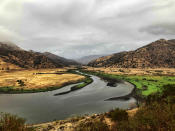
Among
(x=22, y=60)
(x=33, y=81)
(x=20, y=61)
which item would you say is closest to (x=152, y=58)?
(x=33, y=81)

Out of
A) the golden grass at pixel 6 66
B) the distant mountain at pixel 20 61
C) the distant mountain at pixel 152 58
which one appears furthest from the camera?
the distant mountain at pixel 152 58

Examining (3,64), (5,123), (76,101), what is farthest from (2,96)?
(3,64)

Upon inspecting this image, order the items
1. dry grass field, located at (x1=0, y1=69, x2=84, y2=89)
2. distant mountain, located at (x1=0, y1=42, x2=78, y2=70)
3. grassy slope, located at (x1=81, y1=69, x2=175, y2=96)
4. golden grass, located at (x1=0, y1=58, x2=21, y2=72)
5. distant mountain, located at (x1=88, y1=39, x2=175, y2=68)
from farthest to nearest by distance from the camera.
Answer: distant mountain, located at (x1=88, y1=39, x2=175, y2=68) < distant mountain, located at (x1=0, y1=42, x2=78, y2=70) < golden grass, located at (x1=0, y1=58, x2=21, y2=72) < dry grass field, located at (x1=0, y1=69, x2=84, y2=89) < grassy slope, located at (x1=81, y1=69, x2=175, y2=96)

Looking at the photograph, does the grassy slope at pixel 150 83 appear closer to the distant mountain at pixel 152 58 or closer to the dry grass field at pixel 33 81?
the dry grass field at pixel 33 81

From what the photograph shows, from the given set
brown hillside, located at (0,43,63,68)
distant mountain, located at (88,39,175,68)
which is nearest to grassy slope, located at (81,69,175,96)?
distant mountain, located at (88,39,175,68)

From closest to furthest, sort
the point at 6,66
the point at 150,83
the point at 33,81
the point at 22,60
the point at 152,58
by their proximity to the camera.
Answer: the point at 150,83 → the point at 33,81 → the point at 6,66 → the point at 22,60 → the point at 152,58

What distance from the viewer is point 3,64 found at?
121 metres

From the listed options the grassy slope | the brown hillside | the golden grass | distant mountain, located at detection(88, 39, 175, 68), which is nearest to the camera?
the grassy slope

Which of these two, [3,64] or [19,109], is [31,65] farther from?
[19,109]

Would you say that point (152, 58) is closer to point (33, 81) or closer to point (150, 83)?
point (150, 83)

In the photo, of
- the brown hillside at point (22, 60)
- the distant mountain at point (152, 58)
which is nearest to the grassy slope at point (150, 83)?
the distant mountain at point (152, 58)

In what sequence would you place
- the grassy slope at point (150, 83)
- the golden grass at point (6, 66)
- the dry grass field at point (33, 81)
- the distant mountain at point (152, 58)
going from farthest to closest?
the distant mountain at point (152, 58) < the golden grass at point (6, 66) < the dry grass field at point (33, 81) < the grassy slope at point (150, 83)

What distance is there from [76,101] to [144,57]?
153953mm

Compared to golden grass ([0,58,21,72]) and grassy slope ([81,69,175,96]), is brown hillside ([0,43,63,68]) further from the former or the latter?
grassy slope ([81,69,175,96])
